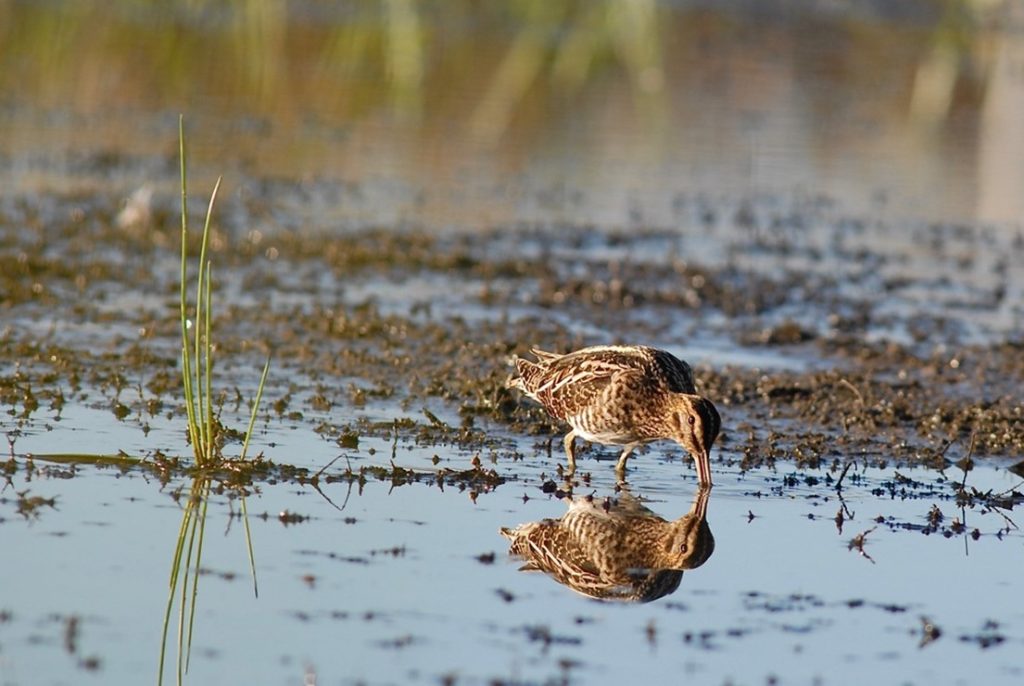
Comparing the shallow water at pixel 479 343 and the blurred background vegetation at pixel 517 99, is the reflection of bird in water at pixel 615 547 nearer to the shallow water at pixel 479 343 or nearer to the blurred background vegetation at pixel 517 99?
the shallow water at pixel 479 343

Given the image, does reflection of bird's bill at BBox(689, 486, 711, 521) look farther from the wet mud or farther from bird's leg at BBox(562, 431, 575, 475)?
bird's leg at BBox(562, 431, 575, 475)

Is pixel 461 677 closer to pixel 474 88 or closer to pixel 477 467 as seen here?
pixel 477 467

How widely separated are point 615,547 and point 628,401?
45.0 inches

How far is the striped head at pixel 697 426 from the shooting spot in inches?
309

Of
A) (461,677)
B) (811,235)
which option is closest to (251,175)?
(811,235)

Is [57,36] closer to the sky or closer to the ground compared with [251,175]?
closer to the sky

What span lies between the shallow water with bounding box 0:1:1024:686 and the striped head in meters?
0.27

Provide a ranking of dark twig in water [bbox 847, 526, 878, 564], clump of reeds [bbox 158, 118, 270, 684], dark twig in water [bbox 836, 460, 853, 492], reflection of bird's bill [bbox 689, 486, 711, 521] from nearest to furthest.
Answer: clump of reeds [bbox 158, 118, 270, 684] < dark twig in water [bbox 847, 526, 878, 564] < reflection of bird's bill [bbox 689, 486, 711, 521] < dark twig in water [bbox 836, 460, 853, 492]

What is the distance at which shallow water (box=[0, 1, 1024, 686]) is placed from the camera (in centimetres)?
609

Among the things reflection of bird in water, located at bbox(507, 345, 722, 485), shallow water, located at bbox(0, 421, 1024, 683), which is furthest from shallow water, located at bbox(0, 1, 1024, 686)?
reflection of bird in water, located at bbox(507, 345, 722, 485)

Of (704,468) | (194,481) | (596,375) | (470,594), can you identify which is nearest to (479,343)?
(596,375)

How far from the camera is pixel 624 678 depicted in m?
5.62

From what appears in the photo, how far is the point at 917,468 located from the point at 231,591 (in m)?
3.88

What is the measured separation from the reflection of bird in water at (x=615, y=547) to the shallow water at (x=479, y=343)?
10 centimetres
